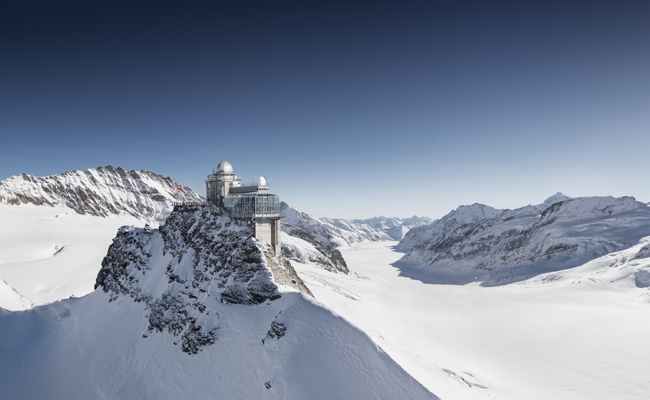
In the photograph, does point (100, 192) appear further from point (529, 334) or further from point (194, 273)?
point (529, 334)

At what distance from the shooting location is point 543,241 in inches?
3981

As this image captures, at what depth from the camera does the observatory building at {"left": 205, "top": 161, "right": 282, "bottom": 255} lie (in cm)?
3231

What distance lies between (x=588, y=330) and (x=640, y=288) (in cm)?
→ 2534

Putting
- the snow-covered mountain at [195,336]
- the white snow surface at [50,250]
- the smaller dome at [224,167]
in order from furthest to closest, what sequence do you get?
the white snow surface at [50,250] → the smaller dome at [224,167] → the snow-covered mountain at [195,336]

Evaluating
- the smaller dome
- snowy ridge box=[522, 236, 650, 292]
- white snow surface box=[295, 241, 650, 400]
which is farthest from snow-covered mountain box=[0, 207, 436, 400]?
snowy ridge box=[522, 236, 650, 292]

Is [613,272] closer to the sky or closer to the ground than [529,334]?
closer to the sky

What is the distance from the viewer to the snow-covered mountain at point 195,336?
68.8ft

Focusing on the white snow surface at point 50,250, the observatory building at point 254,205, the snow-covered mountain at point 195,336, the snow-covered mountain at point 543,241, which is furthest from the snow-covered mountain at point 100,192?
the snow-covered mountain at point 543,241

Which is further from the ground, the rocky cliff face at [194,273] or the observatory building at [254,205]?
the observatory building at [254,205]

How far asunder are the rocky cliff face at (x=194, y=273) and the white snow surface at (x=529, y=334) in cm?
1049

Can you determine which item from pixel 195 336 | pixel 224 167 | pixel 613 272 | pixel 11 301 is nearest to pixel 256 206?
pixel 224 167

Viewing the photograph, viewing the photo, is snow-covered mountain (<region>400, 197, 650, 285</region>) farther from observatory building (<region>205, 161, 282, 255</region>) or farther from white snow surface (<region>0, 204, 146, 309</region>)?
white snow surface (<region>0, 204, 146, 309</region>)

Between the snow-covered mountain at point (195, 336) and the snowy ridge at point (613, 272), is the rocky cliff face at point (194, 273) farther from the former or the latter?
the snowy ridge at point (613, 272)

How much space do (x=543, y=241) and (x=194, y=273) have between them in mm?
108348
